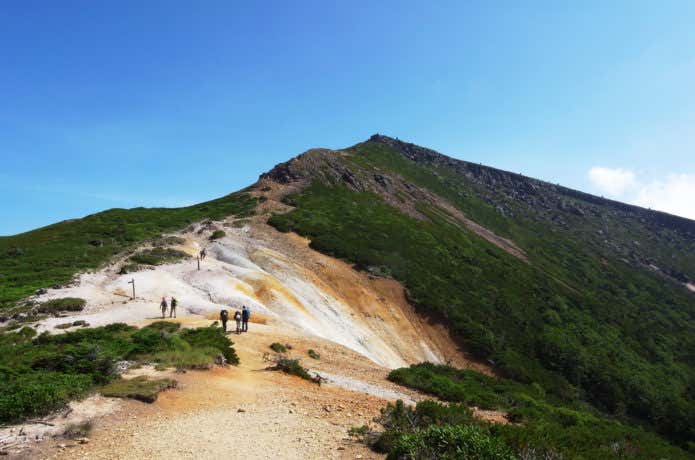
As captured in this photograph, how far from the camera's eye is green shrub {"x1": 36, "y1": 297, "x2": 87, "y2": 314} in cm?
2392

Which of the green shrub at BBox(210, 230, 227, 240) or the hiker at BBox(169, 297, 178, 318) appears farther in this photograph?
the green shrub at BBox(210, 230, 227, 240)

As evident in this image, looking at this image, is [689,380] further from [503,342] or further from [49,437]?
[49,437]

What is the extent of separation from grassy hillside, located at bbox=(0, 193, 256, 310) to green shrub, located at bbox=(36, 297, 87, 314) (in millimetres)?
2462

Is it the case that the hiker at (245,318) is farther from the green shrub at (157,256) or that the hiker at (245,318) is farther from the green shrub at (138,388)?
the green shrub at (157,256)

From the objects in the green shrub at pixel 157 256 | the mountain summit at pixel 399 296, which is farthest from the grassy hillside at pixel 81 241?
the green shrub at pixel 157 256

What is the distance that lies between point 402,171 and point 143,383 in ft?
336

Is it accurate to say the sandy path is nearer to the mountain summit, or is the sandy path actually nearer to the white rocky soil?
the white rocky soil

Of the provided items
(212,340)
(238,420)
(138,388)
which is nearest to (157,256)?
(212,340)

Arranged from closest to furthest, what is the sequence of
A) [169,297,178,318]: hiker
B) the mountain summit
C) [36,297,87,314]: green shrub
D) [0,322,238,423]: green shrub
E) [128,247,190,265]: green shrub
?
[0,322,238,423]: green shrub
the mountain summit
[169,297,178,318]: hiker
[36,297,87,314]: green shrub
[128,247,190,265]: green shrub

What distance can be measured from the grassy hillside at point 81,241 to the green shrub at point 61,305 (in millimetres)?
2462

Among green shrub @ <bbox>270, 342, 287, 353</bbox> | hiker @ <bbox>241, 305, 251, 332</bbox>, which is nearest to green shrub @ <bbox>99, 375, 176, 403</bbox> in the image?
green shrub @ <bbox>270, 342, 287, 353</bbox>

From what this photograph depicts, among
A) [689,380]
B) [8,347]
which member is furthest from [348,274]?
[689,380]

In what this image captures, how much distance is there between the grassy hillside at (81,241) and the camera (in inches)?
1199

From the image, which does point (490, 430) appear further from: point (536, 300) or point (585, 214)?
point (585, 214)
